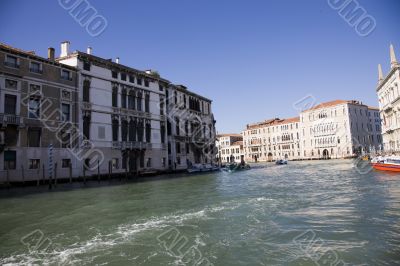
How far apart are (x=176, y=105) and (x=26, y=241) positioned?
1351 inches

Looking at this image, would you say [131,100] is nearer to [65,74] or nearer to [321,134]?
[65,74]

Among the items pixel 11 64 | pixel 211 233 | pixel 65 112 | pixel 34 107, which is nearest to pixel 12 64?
pixel 11 64

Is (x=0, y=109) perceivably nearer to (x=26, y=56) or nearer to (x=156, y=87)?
(x=26, y=56)

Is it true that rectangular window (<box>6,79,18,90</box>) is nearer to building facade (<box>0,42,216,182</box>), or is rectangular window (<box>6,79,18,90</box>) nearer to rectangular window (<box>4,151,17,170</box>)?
building facade (<box>0,42,216,182</box>)

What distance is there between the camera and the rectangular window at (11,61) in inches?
864

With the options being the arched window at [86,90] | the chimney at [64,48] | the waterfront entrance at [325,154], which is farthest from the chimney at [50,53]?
the waterfront entrance at [325,154]

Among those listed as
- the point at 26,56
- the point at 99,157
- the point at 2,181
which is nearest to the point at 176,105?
the point at 99,157

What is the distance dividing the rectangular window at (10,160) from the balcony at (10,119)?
78.5 inches

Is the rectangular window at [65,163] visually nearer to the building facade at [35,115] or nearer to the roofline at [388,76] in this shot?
the building facade at [35,115]

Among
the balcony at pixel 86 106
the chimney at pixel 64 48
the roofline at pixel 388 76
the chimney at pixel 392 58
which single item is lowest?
the balcony at pixel 86 106

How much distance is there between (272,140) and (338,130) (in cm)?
1757

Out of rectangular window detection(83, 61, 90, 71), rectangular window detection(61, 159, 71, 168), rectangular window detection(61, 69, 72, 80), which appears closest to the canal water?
rectangular window detection(61, 159, 71, 168)

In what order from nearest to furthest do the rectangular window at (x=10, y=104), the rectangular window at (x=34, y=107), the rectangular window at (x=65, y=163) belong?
1. the rectangular window at (x=10, y=104)
2. the rectangular window at (x=34, y=107)
3. the rectangular window at (x=65, y=163)

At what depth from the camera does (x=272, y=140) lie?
8331 centimetres
